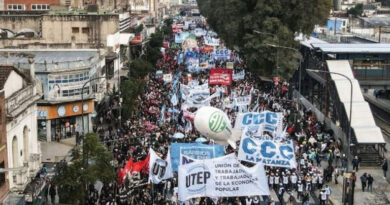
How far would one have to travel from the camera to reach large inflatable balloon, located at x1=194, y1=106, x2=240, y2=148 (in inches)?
1512

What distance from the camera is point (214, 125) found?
3841 centimetres

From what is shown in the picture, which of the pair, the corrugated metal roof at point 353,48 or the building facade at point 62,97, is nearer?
the building facade at point 62,97

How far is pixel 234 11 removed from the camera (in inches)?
3031

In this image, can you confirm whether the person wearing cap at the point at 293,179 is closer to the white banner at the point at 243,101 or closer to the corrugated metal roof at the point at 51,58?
the white banner at the point at 243,101

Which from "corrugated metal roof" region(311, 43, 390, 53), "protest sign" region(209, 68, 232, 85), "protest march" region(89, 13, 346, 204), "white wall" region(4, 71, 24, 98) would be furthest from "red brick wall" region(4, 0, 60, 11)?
"white wall" region(4, 71, 24, 98)

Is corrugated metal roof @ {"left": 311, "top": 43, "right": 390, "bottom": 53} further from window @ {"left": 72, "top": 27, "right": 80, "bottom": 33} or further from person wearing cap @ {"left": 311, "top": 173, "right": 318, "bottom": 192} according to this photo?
window @ {"left": 72, "top": 27, "right": 80, "bottom": 33}

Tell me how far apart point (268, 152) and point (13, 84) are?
12194mm

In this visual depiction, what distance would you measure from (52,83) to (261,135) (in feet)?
54.5

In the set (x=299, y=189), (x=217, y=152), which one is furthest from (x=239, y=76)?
(x=217, y=152)

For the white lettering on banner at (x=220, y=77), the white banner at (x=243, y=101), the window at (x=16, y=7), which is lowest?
the white banner at (x=243, y=101)

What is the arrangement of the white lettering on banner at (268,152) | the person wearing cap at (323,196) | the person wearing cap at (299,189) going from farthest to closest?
the person wearing cap at (299,189), the person wearing cap at (323,196), the white lettering on banner at (268,152)

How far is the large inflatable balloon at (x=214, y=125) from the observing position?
38.4m

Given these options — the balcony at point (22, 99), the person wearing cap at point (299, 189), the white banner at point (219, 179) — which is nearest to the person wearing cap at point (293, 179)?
the person wearing cap at point (299, 189)

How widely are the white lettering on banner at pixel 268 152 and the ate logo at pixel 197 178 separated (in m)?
4.91
